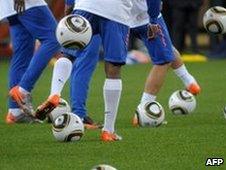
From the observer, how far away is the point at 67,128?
9.48 m

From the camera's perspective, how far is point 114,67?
31.2 feet

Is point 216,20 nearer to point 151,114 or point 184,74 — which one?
point 151,114

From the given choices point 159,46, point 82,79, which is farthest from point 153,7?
point 82,79

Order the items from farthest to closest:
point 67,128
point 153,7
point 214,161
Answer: point 153,7 < point 67,128 < point 214,161

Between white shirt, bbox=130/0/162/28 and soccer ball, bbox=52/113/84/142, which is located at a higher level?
white shirt, bbox=130/0/162/28

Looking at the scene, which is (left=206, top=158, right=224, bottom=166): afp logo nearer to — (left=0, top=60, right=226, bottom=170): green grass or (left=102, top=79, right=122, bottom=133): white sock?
(left=0, top=60, right=226, bottom=170): green grass

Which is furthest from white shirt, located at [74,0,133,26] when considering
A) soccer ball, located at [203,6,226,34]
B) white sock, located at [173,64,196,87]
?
white sock, located at [173,64,196,87]

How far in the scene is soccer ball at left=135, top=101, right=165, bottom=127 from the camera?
10.8m

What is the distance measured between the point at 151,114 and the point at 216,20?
127cm

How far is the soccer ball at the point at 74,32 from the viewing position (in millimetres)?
9195

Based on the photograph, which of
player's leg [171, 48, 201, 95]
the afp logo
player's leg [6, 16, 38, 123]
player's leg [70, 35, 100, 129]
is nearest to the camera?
the afp logo

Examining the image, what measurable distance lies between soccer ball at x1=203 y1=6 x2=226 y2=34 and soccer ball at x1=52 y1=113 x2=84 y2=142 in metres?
2.20

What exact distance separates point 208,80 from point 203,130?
22.4 feet

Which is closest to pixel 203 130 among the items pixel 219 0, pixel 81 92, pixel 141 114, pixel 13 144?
pixel 141 114
